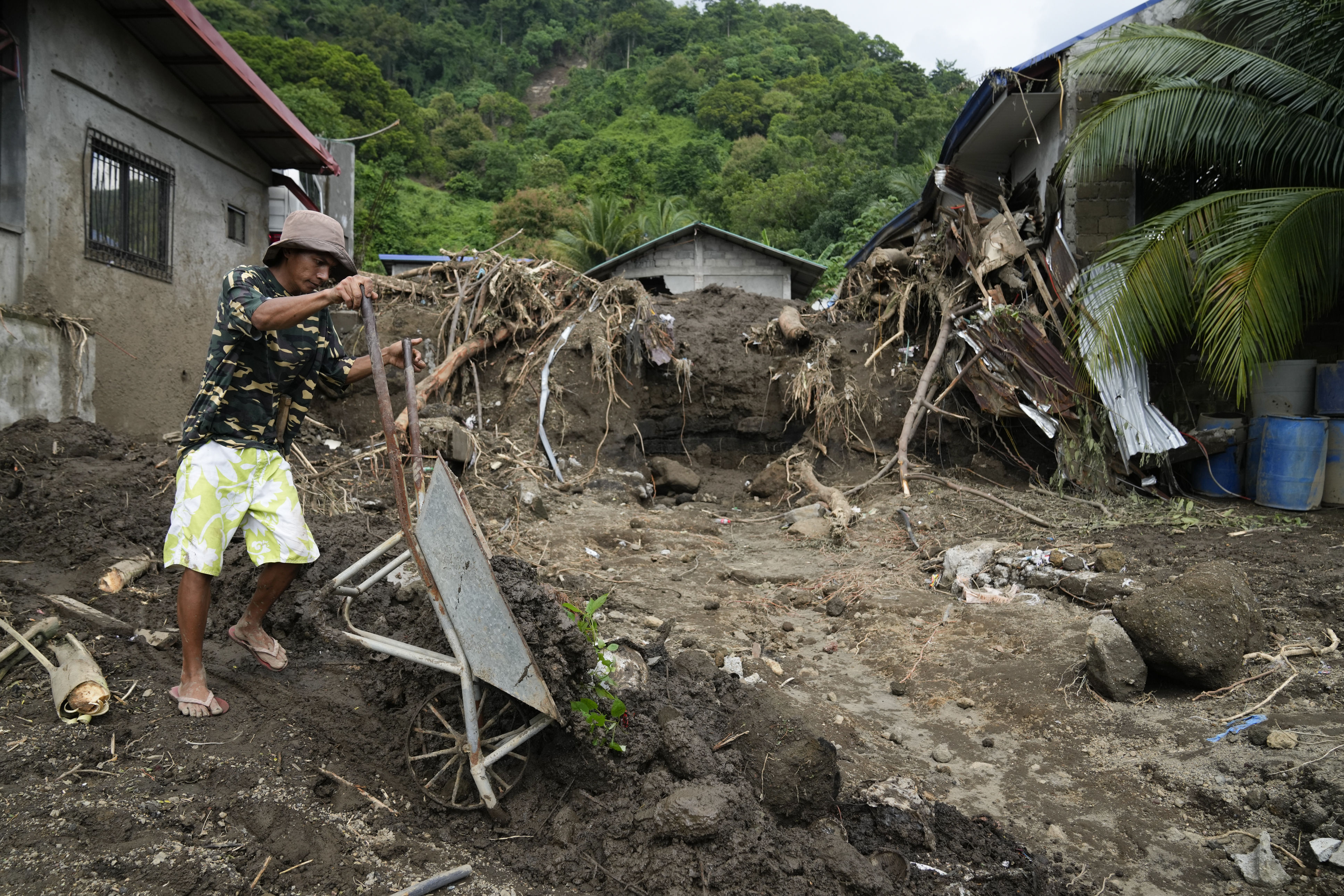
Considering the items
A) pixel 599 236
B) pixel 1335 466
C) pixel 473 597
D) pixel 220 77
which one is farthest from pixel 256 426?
pixel 599 236

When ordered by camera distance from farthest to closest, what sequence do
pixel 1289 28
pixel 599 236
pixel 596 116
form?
pixel 596 116, pixel 599 236, pixel 1289 28

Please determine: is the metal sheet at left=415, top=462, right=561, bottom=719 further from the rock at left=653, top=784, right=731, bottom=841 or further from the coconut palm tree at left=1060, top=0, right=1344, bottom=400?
the coconut palm tree at left=1060, top=0, right=1344, bottom=400

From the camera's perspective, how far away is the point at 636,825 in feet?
8.37

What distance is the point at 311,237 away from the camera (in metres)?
2.90

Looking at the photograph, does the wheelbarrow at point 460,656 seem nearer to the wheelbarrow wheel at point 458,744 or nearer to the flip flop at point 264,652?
the wheelbarrow wheel at point 458,744

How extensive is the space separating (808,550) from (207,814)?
4.87m

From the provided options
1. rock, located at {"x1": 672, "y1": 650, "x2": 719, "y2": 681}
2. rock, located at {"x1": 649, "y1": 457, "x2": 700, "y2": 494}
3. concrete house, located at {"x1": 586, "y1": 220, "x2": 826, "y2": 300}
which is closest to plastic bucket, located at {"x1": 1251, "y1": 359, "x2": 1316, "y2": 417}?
rock, located at {"x1": 649, "y1": 457, "x2": 700, "y2": 494}

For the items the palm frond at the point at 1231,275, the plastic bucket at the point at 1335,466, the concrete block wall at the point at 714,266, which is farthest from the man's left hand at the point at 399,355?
the concrete block wall at the point at 714,266

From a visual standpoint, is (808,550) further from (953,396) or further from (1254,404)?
(1254,404)

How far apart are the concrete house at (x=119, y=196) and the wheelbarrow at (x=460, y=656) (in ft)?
15.7

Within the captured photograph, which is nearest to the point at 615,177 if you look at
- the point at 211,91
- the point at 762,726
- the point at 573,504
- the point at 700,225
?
the point at 700,225

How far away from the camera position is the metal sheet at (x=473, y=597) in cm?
232

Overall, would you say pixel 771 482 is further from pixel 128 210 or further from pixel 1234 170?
pixel 128 210

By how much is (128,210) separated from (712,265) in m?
14.4
